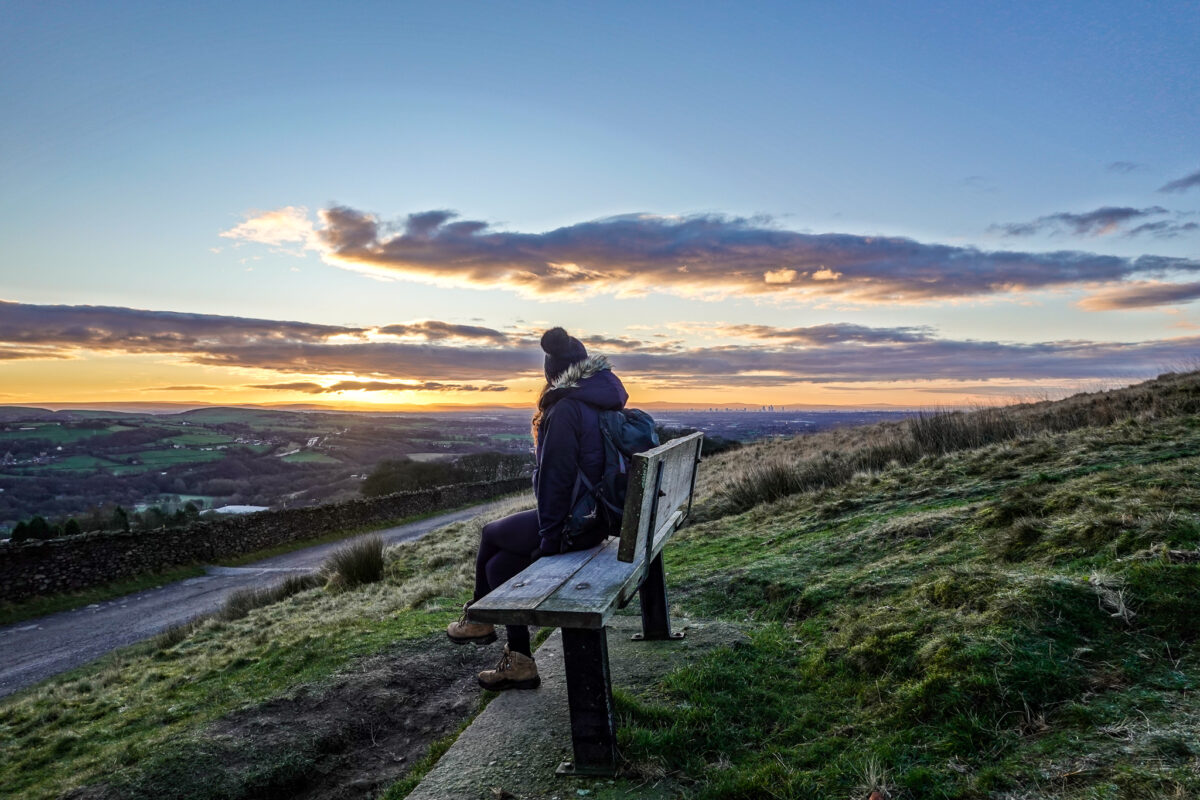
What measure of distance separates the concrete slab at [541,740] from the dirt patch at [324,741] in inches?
26.9

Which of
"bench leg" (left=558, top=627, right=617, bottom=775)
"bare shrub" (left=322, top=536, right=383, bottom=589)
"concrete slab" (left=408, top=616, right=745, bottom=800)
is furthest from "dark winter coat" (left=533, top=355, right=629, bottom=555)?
"bare shrub" (left=322, top=536, right=383, bottom=589)

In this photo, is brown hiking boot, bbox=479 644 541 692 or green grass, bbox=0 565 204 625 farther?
green grass, bbox=0 565 204 625

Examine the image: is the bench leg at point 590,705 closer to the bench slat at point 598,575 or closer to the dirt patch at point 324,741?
the bench slat at point 598,575

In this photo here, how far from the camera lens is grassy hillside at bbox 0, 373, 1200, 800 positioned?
2223 millimetres

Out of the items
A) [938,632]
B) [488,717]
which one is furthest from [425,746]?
[938,632]

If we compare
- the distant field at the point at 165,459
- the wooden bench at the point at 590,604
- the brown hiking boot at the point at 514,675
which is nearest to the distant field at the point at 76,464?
the distant field at the point at 165,459

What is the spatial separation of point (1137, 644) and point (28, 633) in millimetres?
17380

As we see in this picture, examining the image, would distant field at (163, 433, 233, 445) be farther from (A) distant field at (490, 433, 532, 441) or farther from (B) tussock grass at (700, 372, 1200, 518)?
(B) tussock grass at (700, 372, 1200, 518)

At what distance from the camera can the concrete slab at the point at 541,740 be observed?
2.44 m

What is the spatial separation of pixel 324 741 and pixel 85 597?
1660 centimetres

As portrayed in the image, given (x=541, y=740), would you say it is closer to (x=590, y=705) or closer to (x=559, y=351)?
(x=590, y=705)

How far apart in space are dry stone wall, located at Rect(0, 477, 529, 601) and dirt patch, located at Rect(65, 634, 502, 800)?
51.3ft

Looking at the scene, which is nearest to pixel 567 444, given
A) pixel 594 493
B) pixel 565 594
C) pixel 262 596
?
pixel 594 493

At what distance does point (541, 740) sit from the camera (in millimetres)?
2811
